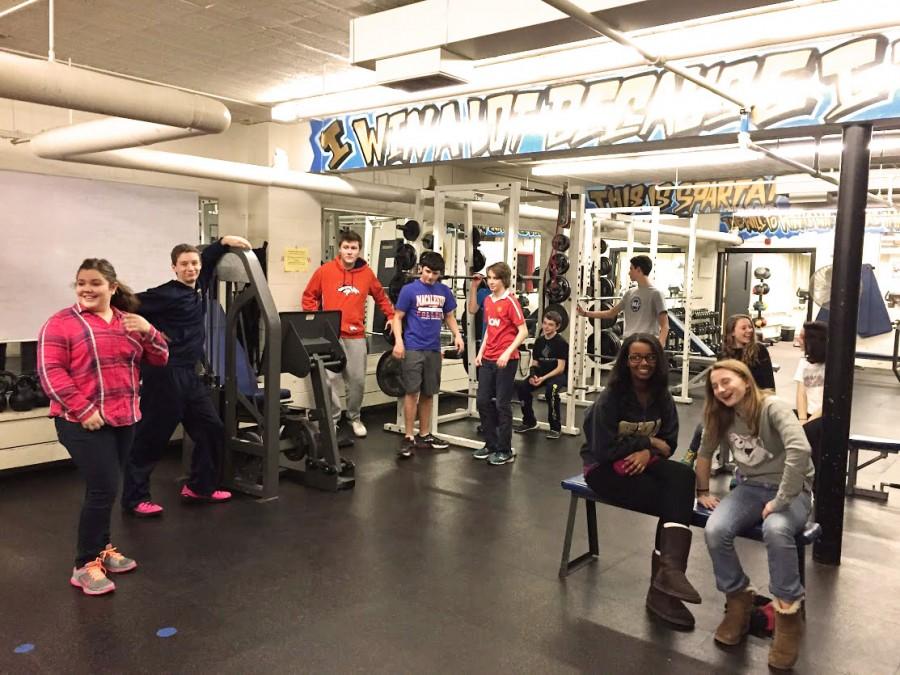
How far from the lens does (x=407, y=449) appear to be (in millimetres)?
5449

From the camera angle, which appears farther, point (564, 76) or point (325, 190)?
point (325, 190)

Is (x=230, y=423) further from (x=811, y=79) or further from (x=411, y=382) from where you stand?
(x=811, y=79)

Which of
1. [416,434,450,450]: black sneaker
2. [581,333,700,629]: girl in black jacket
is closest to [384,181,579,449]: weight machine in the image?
[416,434,450,450]: black sneaker

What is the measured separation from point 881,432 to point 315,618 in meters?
6.35

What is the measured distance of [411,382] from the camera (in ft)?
18.1

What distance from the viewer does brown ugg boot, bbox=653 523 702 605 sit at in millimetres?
2926

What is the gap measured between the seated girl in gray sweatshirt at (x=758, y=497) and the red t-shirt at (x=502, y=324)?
235cm

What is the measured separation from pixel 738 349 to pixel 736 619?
2.09m

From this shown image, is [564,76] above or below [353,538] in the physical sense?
above

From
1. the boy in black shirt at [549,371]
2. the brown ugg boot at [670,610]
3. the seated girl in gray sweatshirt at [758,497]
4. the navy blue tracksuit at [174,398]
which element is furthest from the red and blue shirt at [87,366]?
the boy in black shirt at [549,371]

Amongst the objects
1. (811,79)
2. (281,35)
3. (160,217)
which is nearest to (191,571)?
(281,35)

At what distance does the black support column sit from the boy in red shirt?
7.09ft

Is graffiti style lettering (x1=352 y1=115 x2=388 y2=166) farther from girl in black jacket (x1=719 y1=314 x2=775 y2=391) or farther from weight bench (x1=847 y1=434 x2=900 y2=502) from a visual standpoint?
weight bench (x1=847 y1=434 x2=900 y2=502)

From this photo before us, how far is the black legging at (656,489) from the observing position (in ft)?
9.80
